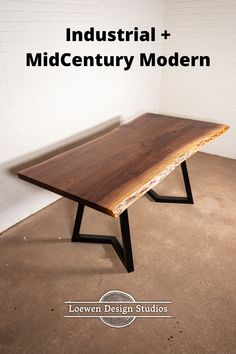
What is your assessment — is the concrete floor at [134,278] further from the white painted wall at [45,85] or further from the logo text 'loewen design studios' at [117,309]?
the white painted wall at [45,85]

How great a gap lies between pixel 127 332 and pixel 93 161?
2.83ft

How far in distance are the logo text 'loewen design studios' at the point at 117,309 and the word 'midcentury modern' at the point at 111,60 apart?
1.50m

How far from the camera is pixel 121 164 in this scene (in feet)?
4.59

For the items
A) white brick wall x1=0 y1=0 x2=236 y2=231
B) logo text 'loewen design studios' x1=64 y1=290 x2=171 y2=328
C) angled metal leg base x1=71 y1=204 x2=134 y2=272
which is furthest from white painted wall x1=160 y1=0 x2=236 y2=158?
logo text 'loewen design studios' x1=64 y1=290 x2=171 y2=328

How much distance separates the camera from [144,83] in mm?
2875

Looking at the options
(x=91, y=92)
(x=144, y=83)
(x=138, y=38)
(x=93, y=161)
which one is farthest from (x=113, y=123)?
(x=93, y=161)

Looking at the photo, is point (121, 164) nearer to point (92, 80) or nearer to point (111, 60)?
point (92, 80)

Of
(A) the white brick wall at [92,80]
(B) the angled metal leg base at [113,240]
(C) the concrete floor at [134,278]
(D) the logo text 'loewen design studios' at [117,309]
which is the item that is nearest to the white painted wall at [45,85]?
(A) the white brick wall at [92,80]

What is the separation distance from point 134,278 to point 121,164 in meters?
0.66

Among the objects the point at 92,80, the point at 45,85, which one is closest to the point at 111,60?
the point at 92,80

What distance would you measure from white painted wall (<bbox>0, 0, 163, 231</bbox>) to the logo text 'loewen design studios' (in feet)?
2.90

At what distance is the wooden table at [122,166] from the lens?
3.77 ft

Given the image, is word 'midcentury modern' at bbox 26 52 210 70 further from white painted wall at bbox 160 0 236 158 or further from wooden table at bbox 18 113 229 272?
wooden table at bbox 18 113 229 272

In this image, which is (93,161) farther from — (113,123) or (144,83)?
(144,83)
